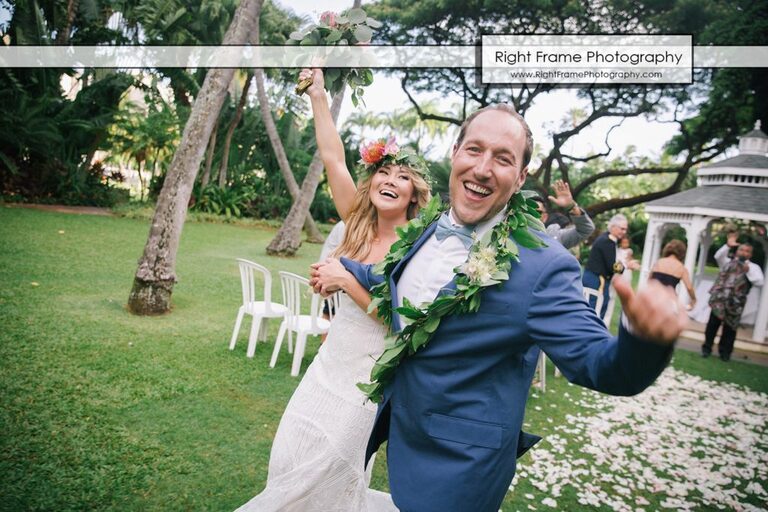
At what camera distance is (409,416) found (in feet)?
6.14

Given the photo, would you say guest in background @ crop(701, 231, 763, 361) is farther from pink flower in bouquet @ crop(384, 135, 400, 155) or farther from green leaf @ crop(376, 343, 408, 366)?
green leaf @ crop(376, 343, 408, 366)

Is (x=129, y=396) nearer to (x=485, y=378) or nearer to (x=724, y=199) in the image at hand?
(x=485, y=378)

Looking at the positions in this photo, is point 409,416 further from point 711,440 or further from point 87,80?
point 87,80

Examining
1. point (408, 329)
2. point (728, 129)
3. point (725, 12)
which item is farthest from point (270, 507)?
point (728, 129)

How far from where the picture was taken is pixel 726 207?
11.7 metres

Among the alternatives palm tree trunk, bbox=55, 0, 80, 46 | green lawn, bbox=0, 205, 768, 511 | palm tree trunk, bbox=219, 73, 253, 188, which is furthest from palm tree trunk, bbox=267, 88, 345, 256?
palm tree trunk, bbox=55, 0, 80, 46

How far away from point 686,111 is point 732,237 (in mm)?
8521

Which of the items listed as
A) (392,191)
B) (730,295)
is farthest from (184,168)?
(730,295)

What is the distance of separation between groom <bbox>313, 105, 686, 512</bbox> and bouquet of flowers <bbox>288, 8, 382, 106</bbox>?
1.30 m

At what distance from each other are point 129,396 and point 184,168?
3.46 m

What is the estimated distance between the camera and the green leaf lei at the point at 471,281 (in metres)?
1.68

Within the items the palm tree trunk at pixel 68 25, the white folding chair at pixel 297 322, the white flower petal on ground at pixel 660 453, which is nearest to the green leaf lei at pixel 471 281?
the white flower petal on ground at pixel 660 453

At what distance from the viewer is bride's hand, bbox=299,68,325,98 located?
2990 millimetres

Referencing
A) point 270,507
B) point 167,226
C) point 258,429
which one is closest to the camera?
point 270,507
